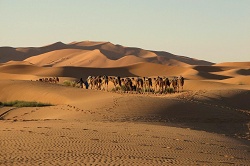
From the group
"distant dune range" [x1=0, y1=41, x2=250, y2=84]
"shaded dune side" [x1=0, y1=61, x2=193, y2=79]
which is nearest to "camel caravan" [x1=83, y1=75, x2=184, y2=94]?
"distant dune range" [x1=0, y1=41, x2=250, y2=84]

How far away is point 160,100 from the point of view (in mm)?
26703

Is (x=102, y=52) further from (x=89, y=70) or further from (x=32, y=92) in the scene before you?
(x=32, y=92)

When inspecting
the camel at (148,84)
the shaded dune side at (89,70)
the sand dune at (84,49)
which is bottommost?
the shaded dune side at (89,70)

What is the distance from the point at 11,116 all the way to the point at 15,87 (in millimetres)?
16463

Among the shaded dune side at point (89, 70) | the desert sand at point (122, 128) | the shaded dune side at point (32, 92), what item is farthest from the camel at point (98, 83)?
the shaded dune side at point (89, 70)

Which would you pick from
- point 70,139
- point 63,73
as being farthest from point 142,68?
point 70,139

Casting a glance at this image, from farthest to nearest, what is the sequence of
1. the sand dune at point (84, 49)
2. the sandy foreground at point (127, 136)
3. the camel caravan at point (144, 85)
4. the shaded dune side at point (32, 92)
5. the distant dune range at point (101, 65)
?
the sand dune at point (84, 49) < the distant dune range at point (101, 65) < the camel caravan at point (144, 85) < the shaded dune side at point (32, 92) < the sandy foreground at point (127, 136)

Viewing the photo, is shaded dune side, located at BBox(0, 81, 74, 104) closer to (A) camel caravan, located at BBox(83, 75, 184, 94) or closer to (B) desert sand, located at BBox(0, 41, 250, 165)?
(B) desert sand, located at BBox(0, 41, 250, 165)

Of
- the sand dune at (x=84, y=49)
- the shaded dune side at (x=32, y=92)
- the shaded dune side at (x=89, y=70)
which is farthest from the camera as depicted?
the sand dune at (x=84, y=49)

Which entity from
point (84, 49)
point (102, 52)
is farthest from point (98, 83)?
point (84, 49)

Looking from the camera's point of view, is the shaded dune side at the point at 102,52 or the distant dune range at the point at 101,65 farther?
the shaded dune side at the point at 102,52

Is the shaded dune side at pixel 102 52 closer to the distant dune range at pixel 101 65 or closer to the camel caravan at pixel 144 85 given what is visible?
the distant dune range at pixel 101 65

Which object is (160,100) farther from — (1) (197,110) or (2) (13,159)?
(2) (13,159)

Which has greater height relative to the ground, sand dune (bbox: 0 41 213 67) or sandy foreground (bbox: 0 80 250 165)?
sand dune (bbox: 0 41 213 67)
